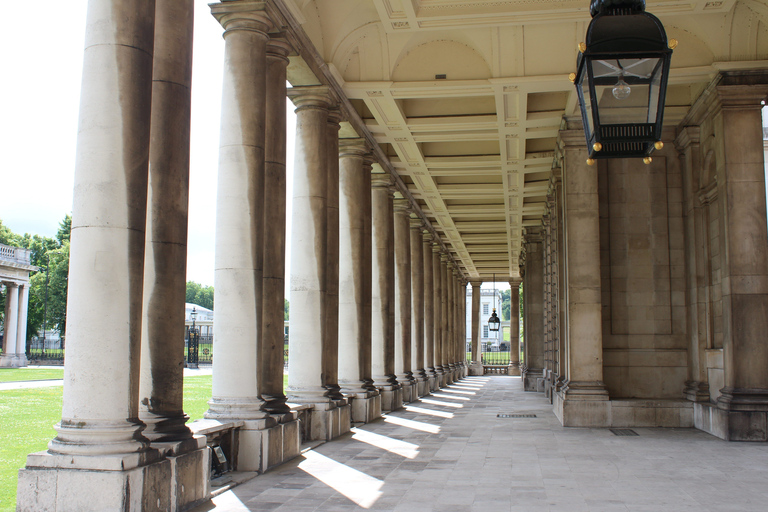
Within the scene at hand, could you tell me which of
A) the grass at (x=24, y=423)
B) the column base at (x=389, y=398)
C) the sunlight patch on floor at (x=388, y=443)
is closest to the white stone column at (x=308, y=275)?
the sunlight patch on floor at (x=388, y=443)

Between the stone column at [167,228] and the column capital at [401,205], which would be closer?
the stone column at [167,228]

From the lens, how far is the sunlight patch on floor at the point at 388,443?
2385cm

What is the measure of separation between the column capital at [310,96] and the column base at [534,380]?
4189 centimetres

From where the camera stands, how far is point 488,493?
55.2 feet

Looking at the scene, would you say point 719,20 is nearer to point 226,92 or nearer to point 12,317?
point 226,92

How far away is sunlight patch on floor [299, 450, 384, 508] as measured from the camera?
16.4 meters

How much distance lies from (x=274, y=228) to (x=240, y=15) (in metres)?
6.79

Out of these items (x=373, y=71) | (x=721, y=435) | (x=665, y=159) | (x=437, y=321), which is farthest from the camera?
(x=437, y=321)

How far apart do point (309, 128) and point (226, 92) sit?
7981 millimetres

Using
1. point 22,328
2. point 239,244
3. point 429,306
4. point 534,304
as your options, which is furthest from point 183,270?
point 22,328

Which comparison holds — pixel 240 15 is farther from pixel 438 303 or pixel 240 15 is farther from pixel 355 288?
pixel 438 303

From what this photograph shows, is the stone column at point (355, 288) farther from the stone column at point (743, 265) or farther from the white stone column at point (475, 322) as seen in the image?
the white stone column at point (475, 322)

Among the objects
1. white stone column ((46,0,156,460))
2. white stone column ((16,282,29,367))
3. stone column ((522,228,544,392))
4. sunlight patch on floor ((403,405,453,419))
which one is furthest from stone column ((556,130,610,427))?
white stone column ((16,282,29,367))

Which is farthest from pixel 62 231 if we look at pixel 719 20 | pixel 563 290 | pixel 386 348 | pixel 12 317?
pixel 719 20
